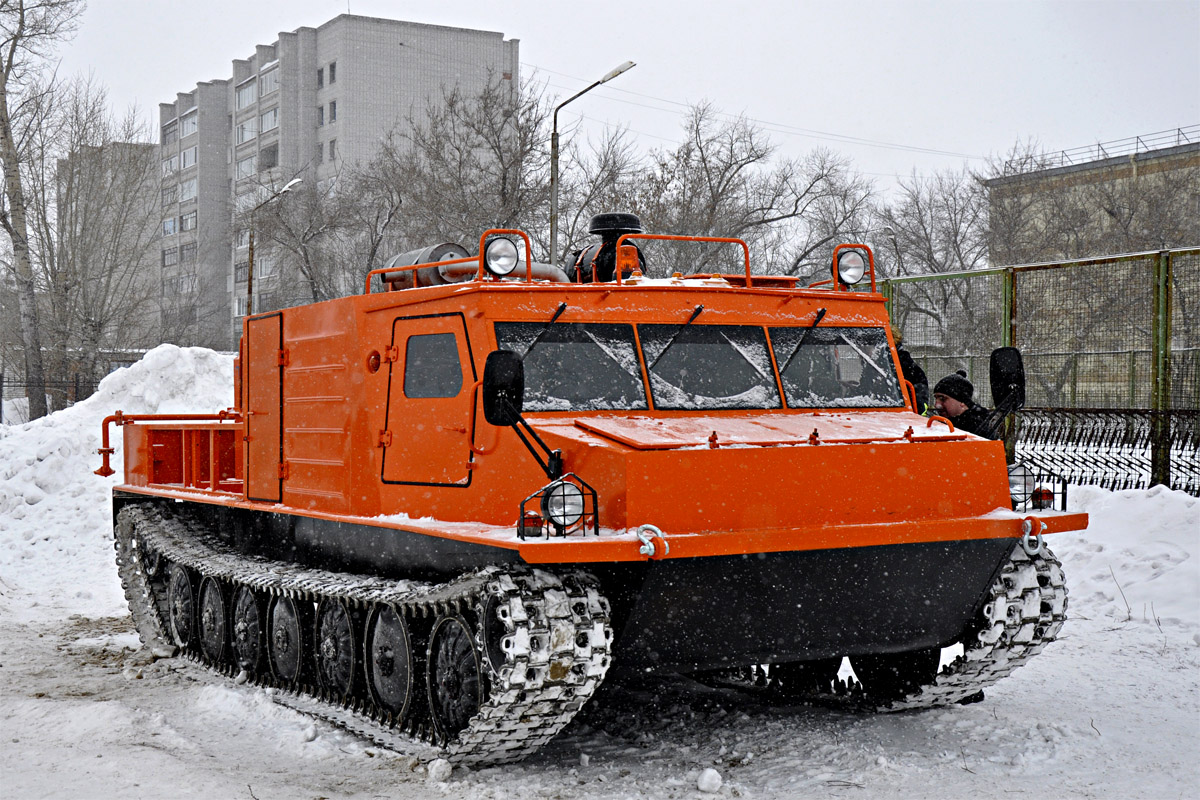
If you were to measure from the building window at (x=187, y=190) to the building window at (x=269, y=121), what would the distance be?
8.13 m

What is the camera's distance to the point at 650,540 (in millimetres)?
5879

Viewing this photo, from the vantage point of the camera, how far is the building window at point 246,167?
2579 inches

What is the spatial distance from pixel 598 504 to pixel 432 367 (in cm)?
163

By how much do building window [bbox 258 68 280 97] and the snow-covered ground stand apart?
5322cm

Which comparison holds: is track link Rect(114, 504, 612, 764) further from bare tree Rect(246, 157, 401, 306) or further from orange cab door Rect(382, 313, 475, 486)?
bare tree Rect(246, 157, 401, 306)

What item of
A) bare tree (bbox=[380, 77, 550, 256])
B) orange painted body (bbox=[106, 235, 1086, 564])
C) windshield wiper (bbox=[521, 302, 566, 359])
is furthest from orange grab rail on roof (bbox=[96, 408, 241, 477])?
bare tree (bbox=[380, 77, 550, 256])

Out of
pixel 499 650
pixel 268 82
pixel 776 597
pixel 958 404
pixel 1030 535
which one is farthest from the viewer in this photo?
pixel 268 82

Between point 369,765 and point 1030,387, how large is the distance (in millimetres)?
9483

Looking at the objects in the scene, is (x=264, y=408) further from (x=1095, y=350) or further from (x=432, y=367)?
(x=1095, y=350)

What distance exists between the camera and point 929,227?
155 feet

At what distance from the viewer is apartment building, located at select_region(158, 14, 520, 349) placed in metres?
56.6

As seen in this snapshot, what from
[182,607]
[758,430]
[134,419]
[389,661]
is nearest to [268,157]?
[134,419]

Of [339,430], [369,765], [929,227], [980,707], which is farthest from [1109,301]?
[929,227]

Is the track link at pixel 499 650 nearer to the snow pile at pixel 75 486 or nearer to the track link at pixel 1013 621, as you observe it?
the track link at pixel 1013 621
